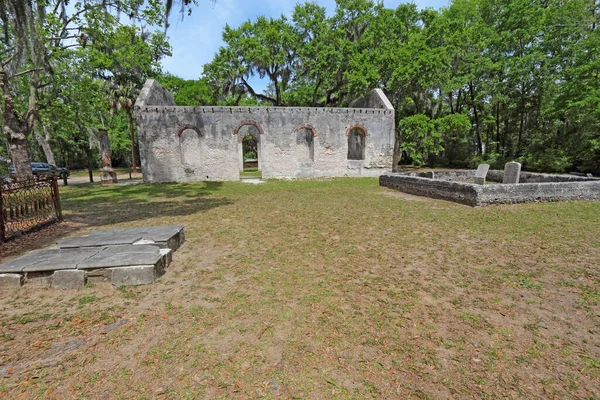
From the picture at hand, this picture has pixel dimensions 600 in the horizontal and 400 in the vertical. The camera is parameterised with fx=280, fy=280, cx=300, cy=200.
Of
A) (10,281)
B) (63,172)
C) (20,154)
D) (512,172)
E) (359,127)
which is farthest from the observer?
(359,127)

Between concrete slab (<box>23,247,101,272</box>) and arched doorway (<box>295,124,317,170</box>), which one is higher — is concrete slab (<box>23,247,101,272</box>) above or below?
below

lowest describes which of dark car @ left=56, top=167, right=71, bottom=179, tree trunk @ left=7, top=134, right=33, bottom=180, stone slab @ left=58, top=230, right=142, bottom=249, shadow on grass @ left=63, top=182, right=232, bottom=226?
shadow on grass @ left=63, top=182, right=232, bottom=226

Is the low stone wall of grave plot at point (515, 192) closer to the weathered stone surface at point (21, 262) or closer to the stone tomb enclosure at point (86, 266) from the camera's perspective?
the stone tomb enclosure at point (86, 266)

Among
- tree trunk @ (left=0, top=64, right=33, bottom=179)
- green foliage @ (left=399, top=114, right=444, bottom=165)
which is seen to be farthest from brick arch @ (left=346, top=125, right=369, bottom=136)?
tree trunk @ (left=0, top=64, right=33, bottom=179)

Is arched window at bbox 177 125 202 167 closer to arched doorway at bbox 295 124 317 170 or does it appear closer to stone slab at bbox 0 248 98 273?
arched doorway at bbox 295 124 317 170

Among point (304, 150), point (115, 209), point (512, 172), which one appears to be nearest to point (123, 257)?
point (115, 209)

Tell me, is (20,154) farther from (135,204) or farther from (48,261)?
(48,261)

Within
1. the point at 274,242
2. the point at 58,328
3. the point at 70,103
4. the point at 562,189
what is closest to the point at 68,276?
the point at 58,328

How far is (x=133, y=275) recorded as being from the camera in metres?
4.00

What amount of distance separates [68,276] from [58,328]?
1.10 meters

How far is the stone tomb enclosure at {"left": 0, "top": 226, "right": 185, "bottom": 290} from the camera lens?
3936 mm

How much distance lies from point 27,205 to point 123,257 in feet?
15.5

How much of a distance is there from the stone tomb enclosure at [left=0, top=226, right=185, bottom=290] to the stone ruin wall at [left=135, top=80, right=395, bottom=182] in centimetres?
1303

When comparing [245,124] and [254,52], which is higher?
[254,52]
